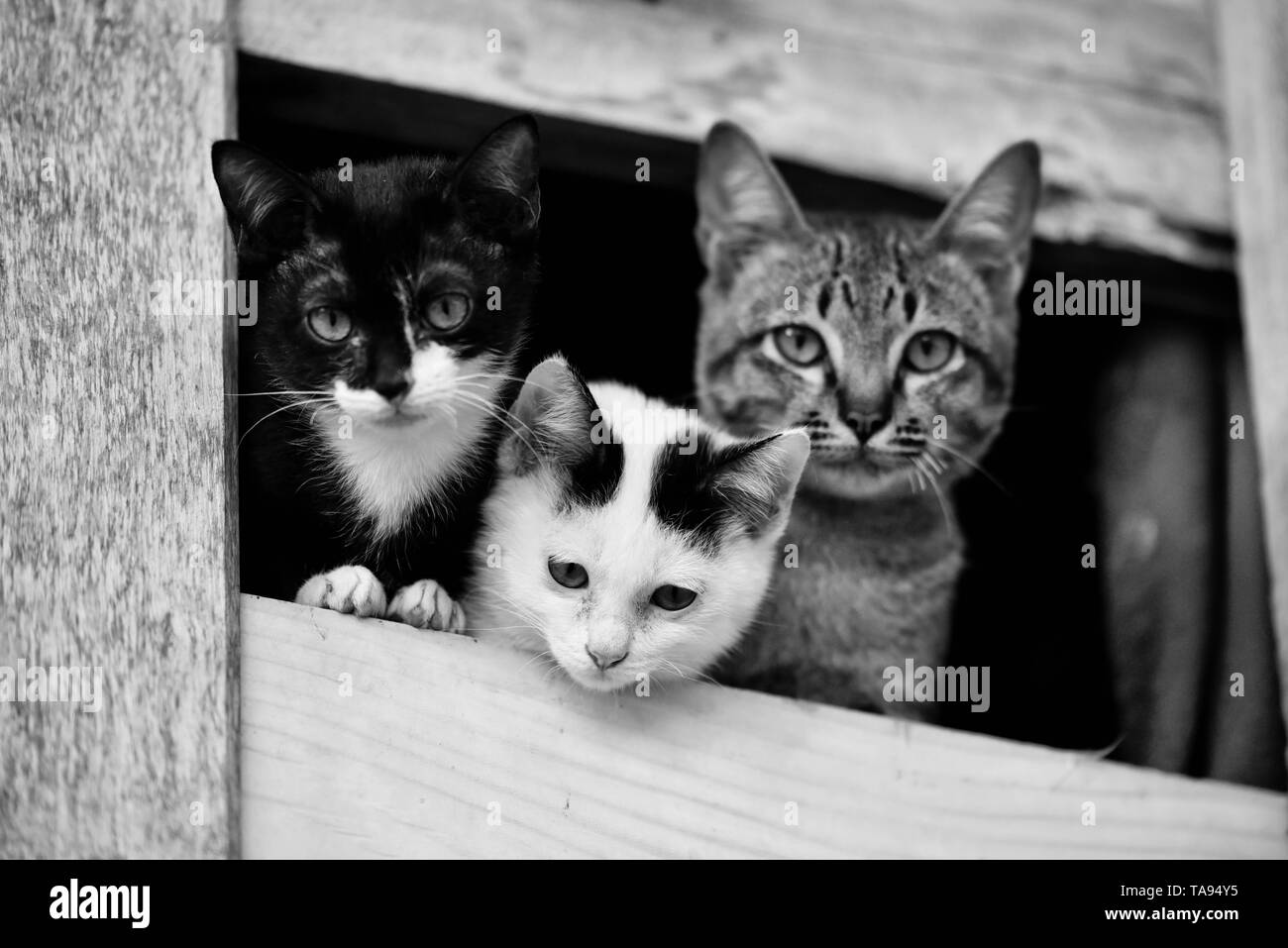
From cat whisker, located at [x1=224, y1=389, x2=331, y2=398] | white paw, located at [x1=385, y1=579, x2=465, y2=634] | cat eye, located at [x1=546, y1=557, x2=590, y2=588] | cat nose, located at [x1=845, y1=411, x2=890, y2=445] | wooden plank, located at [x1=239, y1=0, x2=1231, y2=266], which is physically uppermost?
wooden plank, located at [x1=239, y1=0, x2=1231, y2=266]

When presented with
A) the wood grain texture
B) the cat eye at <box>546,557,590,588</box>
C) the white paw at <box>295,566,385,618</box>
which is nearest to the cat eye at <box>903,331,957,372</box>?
the cat eye at <box>546,557,590,588</box>

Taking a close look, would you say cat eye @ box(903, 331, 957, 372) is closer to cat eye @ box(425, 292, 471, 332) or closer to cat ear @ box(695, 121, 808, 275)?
cat ear @ box(695, 121, 808, 275)

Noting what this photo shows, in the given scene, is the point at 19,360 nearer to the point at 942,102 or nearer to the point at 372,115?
the point at 372,115

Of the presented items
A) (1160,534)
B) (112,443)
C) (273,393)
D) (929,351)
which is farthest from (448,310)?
(1160,534)

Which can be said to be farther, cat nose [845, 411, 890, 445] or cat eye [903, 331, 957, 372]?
cat eye [903, 331, 957, 372]

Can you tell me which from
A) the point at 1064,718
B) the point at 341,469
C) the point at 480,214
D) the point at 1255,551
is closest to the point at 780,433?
the point at 480,214

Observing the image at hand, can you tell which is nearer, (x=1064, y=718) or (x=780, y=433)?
(x=780, y=433)

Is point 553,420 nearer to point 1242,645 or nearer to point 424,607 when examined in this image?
point 424,607
